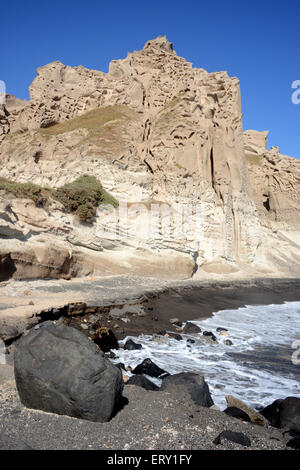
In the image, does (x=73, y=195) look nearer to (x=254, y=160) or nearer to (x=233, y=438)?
(x=233, y=438)

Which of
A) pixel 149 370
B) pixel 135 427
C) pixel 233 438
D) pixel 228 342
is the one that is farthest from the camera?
pixel 228 342

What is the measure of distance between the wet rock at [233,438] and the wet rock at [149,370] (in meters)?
2.89

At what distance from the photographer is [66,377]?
3395 millimetres

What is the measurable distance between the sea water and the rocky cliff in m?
6.23

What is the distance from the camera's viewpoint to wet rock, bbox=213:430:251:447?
10.2 ft

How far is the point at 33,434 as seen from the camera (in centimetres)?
295

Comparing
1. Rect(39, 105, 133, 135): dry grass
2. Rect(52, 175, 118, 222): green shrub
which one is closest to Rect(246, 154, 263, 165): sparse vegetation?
Rect(39, 105, 133, 135): dry grass

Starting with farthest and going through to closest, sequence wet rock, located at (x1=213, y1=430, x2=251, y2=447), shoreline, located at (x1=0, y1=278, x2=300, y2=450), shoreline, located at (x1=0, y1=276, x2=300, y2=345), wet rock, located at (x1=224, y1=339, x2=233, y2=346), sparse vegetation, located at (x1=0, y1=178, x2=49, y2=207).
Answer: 1. sparse vegetation, located at (x1=0, y1=178, x2=49, y2=207)
2. wet rock, located at (x1=224, y1=339, x2=233, y2=346)
3. shoreline, located at (x1=0, y1=276, x2=300, y2=345)
4. wet rock, located at (x1=213, y1=430, x2=251, y2=447)
5. shoreline, located at (x1=0, y1=278, x2=300, y2=450)

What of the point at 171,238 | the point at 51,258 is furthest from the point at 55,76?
the point at 51,258

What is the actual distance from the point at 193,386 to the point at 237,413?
72cm

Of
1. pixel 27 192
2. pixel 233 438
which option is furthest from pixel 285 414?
pixel 27 192

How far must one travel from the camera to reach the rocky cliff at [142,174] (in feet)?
46.6

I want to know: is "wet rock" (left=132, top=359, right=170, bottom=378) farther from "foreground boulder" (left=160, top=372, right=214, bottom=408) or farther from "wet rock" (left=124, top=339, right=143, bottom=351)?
"wet rock" (left=124, top=339, right=143, bottom=351)
